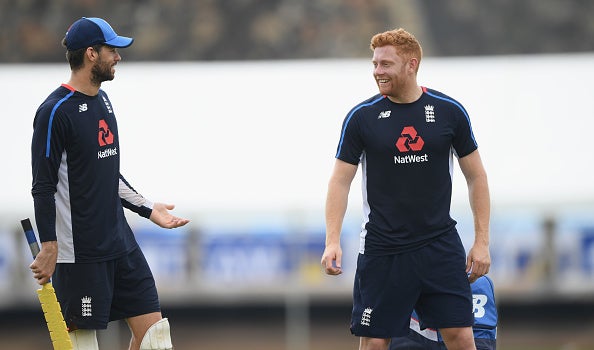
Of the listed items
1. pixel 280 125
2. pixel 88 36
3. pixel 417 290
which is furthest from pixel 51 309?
pixel 280 125

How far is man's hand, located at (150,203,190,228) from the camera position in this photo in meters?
5.68

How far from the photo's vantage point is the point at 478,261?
5508 millimetres

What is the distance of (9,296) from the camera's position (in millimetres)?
12344

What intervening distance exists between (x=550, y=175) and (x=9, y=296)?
644cm

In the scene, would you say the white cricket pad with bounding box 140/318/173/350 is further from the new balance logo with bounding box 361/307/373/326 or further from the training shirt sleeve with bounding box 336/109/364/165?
the training shirt sleeve with bounding box 336/109/364/165

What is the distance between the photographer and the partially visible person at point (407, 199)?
542 cm

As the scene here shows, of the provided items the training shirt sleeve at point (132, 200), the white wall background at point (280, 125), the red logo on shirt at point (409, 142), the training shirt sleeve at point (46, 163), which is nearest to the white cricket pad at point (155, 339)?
the training shirt sleeve at point (132, 200)

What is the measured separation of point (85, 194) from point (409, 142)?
163 centimetres

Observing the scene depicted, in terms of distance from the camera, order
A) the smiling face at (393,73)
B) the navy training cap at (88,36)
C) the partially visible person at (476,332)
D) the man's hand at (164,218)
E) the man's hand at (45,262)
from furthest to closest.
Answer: the partially visible person at (476,332), the man's hand at (164,218), the smiling face at (393,73), the navy training cap at (88,36), the man's hand at (45,262)

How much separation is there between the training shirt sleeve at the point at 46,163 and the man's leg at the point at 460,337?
6.62ft

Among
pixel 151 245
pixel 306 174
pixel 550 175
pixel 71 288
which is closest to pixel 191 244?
pixel 151 245

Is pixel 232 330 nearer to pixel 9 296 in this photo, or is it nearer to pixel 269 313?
pixel 269 313

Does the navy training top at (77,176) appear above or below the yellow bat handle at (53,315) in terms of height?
above

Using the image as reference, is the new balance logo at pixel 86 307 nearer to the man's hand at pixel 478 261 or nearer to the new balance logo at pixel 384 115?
the new balance logo at pixel 384 115
